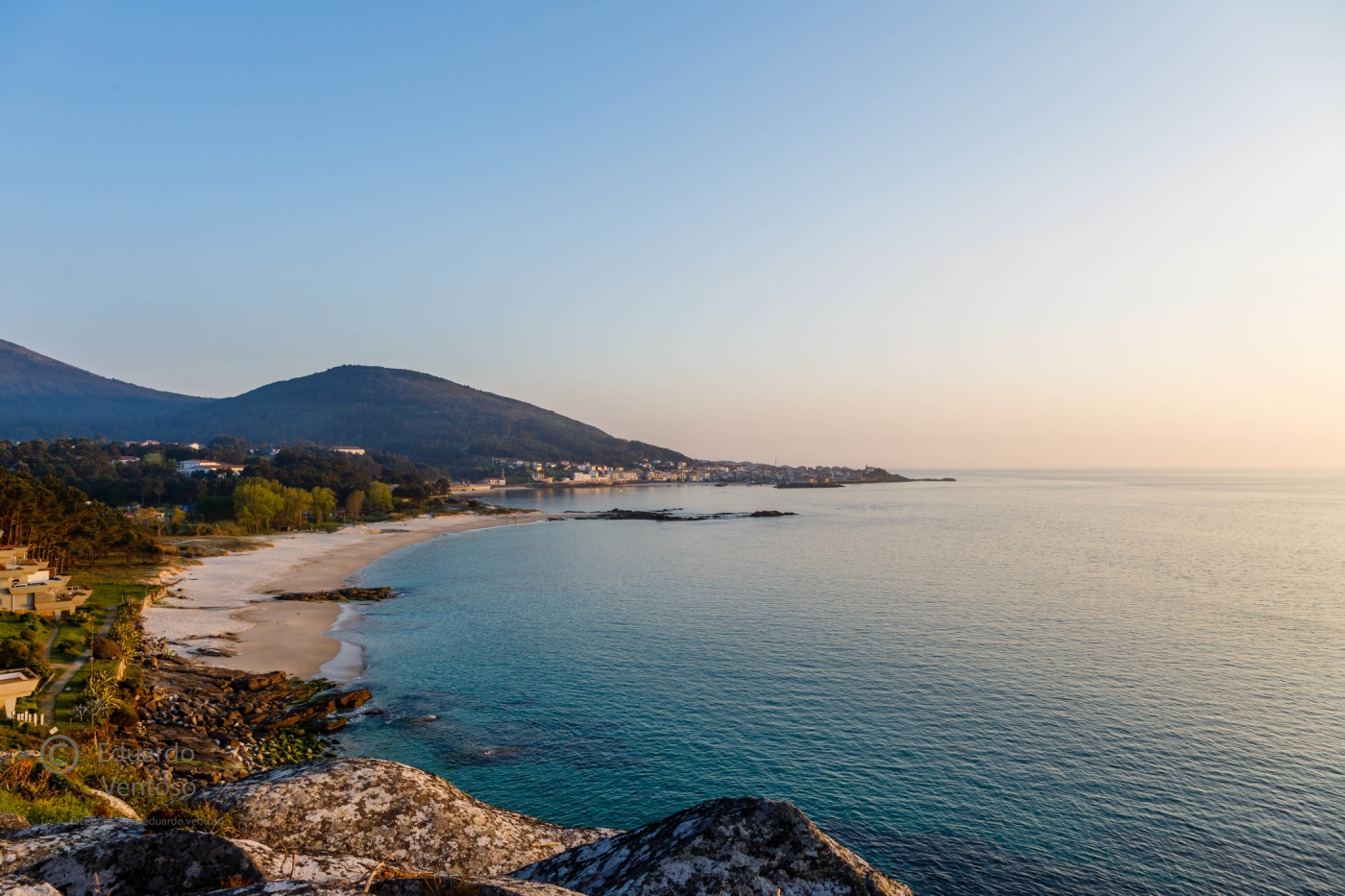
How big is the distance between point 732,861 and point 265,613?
49111 millimetres

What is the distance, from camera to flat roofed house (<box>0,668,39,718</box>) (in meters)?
19.1

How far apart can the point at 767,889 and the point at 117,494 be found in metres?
124

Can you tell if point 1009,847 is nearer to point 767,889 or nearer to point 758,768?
point 758,768

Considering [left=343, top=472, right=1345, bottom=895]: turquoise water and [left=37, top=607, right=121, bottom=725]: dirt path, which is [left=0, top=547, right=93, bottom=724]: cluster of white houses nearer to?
[left=37, top=607, right=121, bottom=725]: dirt path

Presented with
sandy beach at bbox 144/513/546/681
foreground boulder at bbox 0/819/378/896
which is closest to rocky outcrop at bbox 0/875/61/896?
foreground boulder at bbox 0/819/378/896

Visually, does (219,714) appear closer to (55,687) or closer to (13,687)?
(55,687)

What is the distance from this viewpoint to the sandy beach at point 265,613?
34.1m

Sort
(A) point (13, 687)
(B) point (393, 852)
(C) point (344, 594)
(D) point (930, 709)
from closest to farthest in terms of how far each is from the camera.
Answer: (B) point (393, 852) → (A) point (13, 687) → (D) point (930, 709) → (C) point (344, 594)

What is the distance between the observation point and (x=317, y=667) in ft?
109

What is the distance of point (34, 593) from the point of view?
1244 inches

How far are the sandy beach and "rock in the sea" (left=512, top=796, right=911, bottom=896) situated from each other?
31.8 m

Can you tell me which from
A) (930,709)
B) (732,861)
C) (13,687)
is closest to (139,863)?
(732,861)

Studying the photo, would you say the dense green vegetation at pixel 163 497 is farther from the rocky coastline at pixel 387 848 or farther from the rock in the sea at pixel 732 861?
the rock in the sea at pixel 732 861

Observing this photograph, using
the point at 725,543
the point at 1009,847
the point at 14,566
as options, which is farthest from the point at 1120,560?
the point at 14,566
